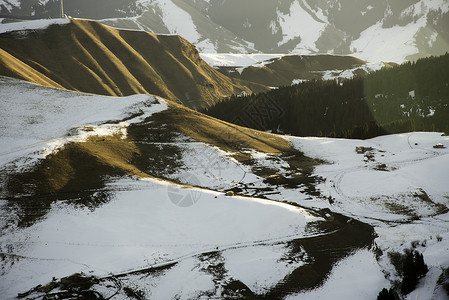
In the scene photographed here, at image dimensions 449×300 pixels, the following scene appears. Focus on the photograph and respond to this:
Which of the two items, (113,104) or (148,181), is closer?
(148,181)

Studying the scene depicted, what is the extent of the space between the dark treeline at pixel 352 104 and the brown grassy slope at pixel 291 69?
5860cm

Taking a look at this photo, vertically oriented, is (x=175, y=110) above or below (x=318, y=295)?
above

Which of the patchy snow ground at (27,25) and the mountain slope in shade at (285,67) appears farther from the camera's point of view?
the mountain slope in shade at (285,67)

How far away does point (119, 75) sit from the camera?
303 feet

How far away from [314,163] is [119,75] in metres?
71.0

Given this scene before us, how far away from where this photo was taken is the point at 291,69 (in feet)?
575

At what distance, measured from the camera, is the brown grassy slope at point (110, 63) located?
7962 centimetres

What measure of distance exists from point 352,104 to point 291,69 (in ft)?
292

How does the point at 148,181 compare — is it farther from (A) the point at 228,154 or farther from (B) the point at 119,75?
(B) the point at 119,75

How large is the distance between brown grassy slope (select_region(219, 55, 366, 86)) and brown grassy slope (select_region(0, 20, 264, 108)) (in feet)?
97.3

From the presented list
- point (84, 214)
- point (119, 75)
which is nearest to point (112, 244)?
point (84, 214)

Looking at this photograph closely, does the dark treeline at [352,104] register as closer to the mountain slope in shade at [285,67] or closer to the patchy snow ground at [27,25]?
the patchy snow ground at [27,25]

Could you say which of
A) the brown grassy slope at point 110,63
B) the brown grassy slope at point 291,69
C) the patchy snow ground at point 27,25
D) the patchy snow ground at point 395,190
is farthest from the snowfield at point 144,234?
the brown grassy slope at point 291,69

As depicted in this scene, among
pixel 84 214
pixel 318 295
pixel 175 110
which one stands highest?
pixel 175 110
